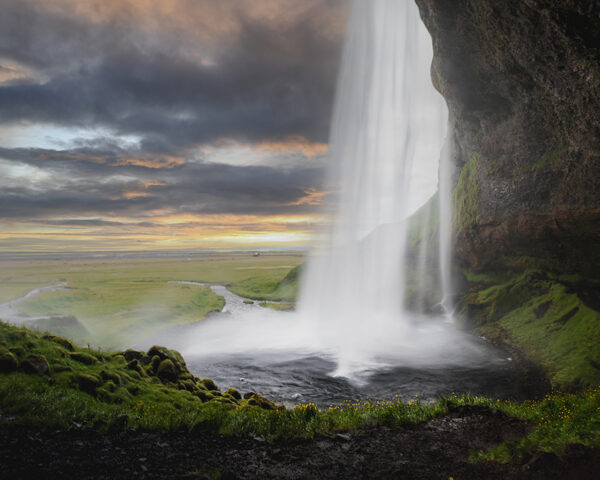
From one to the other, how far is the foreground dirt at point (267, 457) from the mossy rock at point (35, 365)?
3.88 m

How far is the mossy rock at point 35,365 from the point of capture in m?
12.6

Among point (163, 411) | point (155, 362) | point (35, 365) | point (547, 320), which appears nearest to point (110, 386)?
point (35, 365)

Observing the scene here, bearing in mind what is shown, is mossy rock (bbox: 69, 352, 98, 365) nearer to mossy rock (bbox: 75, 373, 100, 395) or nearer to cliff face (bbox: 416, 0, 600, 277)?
mossy rock (bbox: 75, 373, 100, 395)

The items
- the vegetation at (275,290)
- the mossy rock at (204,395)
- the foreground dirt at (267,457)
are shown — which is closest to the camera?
the foreground dirt at (267,457)

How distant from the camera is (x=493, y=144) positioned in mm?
33531

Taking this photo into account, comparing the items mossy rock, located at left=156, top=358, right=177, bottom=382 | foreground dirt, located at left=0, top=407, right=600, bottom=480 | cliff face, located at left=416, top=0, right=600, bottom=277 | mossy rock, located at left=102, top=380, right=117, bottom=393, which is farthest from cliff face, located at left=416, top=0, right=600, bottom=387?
mossy rock, located at left=102, top=380, right=117, bottom=393

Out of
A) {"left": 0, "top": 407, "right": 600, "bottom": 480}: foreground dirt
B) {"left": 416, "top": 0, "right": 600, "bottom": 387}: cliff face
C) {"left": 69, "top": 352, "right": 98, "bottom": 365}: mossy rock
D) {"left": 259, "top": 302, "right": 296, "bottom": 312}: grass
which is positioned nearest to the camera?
{"left": 0, "top": 407, "right": 600, "bottom": 480}: foreground dirt

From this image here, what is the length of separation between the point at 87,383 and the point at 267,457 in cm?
840

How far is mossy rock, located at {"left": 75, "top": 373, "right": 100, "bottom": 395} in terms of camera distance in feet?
42.1

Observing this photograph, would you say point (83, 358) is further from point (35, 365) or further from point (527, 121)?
point (527, 121)

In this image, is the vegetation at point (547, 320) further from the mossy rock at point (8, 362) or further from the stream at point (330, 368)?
the mossy rock at point (8, 362)

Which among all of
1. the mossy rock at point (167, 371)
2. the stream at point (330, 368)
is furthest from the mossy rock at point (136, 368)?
the stream at point (330, 368)

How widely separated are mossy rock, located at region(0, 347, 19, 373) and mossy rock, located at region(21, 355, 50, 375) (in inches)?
10.2

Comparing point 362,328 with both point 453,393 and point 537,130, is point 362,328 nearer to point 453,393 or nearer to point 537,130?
point 453,393
